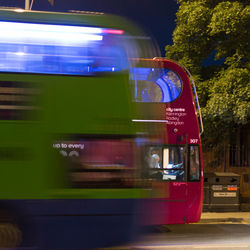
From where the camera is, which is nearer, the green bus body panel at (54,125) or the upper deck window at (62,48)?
the green bus body panel at (54,125)

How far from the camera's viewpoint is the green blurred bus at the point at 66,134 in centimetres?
588

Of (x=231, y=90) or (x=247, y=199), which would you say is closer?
(x=231, y=90)

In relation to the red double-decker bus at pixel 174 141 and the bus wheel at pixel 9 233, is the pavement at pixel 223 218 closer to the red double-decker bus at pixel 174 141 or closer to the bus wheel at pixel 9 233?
the red double-decker bus at pixel 174 141

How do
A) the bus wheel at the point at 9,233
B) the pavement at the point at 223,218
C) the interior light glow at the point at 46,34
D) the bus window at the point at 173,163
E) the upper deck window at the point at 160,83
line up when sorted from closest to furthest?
the bus wheel at the point at 9,233 → the interior light glow at the point at 46,34 → the upper deck window at the point at 160,83 → the bus window at the point at 173,163 → the pavement at the point at 223,218

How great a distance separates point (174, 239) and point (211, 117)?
600cm

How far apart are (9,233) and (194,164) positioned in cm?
523

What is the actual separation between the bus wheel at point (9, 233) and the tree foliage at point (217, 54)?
9.13 m

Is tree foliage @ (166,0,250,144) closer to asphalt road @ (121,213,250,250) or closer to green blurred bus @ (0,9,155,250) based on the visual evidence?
asphalt road @ (121,213,250,250)

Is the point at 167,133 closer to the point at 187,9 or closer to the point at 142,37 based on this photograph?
the point at 142,37

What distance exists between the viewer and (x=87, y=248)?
608cm

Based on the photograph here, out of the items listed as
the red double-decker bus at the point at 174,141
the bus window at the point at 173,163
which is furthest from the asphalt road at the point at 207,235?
the bus window at the point at 173,163

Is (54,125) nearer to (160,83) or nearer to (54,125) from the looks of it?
(54,125)

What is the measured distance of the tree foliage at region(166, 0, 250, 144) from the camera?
13703 mm

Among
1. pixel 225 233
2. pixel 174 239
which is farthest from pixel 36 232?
pixel 225 233
